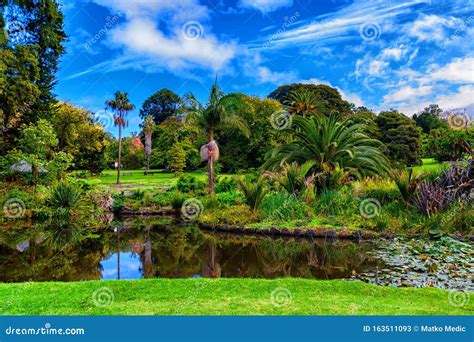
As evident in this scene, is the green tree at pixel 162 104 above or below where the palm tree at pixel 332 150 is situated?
above

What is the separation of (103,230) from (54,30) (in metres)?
14.4

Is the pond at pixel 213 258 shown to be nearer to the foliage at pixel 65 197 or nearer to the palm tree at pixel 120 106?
the foliage at pixel 65 197

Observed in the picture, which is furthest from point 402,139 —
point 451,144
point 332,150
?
point 332,150

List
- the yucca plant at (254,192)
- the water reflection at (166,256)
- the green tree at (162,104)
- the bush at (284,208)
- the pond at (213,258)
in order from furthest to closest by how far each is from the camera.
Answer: the green tree at (162,104) → the yucca plant at (254,192) → the bush at (284,208) → the water reflection at (166,256) → the pond at (213,258)

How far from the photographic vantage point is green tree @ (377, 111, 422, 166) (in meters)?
31.3

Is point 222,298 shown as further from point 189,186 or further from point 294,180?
point 189,186

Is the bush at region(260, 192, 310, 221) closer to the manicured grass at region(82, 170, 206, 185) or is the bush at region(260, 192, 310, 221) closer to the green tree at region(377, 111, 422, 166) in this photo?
the manicured grass at region(82, 170, 206, 185)

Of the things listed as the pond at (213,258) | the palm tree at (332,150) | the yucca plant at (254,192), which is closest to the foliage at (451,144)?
the palm tree at (332,150)

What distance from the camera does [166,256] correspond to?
9359 millimetres

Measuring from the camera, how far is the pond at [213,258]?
24.0 ft

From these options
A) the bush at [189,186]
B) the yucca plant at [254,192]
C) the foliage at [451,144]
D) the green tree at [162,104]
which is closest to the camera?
the foliage at [451,144]

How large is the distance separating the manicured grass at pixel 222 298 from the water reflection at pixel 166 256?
192 centimetres

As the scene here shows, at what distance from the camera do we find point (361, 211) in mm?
12125

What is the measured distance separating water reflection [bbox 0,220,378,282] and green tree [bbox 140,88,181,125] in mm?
51030
